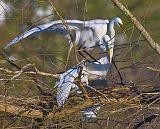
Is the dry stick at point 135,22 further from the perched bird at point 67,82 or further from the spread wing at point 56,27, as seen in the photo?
the spread wing at point 56,27

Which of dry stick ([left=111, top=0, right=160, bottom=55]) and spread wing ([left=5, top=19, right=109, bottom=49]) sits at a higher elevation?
spread wing ([left=5, top=19, right=109, bottom=49])

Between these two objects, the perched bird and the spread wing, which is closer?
the perched bird

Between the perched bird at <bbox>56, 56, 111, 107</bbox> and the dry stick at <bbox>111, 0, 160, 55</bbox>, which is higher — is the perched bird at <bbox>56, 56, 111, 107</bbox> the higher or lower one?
the lower one

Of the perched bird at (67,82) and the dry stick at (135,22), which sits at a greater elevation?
the dry stick at (135,22)

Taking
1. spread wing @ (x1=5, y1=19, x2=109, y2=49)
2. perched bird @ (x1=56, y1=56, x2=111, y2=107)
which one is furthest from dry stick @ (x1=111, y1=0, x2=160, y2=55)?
spread wing @ (x1=5, y1=19, x2=109, y2=49)

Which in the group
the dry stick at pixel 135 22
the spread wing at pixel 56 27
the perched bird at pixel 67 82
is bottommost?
the perched bird at pixel 67 82

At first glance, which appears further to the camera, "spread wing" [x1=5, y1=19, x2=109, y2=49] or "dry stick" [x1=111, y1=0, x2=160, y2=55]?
"spread wing" [x1=5, y1=19, x2=109, y2=49]

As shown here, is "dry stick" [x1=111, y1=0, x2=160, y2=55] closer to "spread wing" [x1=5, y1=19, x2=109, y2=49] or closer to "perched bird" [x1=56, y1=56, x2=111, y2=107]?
"perched bird" [x1=56, y1=56, x2=111, y2=107]

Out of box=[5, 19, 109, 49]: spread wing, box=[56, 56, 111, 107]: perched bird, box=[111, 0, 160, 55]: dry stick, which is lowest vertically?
box=[56, 56, 111, 107]: perched bird

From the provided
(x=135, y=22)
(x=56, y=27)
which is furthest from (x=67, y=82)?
(x=56, y=27)

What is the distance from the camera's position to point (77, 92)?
172 centimetres

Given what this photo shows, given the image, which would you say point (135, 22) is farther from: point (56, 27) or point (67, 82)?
point (56, 27)

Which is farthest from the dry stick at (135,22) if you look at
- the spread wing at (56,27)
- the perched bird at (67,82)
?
the spread wing at (56,27)

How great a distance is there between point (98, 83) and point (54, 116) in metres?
0.28
